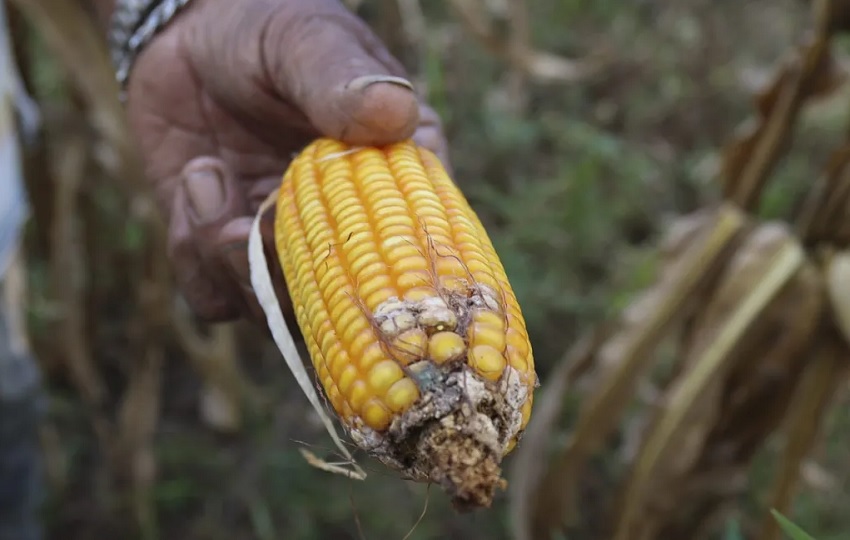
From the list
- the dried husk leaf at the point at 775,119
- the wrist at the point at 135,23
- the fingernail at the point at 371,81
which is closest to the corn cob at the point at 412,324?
the fingernail at the point at 371,81

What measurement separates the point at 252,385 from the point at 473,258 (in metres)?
1.87

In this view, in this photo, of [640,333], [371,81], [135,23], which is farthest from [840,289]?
[135,23]

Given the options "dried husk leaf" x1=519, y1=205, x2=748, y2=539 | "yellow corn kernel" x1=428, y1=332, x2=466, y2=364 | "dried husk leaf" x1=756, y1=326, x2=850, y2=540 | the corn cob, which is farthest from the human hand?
"dried husk leaf" x1=756, y1=326, x2=850, y2=540

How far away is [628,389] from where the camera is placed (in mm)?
1735

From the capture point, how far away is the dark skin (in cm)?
96

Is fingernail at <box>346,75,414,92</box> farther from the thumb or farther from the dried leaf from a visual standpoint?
the dried leaf

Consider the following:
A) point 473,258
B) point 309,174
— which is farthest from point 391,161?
point 473,258

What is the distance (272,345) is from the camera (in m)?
2.50

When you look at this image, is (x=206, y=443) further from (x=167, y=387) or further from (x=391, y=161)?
(x=391, y=161)

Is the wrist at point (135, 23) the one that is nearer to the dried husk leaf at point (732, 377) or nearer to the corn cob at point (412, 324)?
the corn cob at point (412, 324)

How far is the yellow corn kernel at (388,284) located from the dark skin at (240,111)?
0.08 metres

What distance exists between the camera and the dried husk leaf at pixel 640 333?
67.7 inches

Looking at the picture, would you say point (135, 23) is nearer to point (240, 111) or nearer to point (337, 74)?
point (240, 111)

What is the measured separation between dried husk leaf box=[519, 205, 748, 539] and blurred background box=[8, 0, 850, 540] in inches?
9.4
